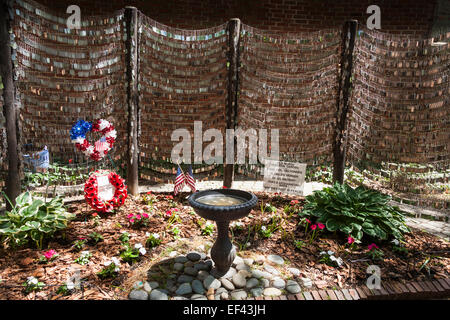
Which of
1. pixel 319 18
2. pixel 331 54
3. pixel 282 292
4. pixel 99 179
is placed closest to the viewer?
pixel 282 292

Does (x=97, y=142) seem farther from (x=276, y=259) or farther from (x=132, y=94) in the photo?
(x=276, y=259)

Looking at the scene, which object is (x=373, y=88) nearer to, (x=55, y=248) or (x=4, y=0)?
(x=55, y=248)

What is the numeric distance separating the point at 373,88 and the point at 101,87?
4051 mm

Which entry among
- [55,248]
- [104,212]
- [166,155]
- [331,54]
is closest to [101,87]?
[166,155]

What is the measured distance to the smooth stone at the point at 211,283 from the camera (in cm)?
252

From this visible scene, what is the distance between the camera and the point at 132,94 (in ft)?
14.0

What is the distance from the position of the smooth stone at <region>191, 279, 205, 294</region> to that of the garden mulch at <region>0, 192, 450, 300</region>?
0.58 m

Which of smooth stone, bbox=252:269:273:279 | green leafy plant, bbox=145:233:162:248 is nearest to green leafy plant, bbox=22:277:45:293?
green leafy plant, bbox=145:233:162:248

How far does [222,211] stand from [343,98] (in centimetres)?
310

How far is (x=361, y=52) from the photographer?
14.3 ft

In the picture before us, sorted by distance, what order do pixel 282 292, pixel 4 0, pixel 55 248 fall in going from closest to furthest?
1. pixel 282 292
2. pixel 55 248
3. pixel 4 0

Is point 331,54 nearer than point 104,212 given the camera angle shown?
No

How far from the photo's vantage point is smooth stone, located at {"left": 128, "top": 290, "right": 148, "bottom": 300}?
2357 mm

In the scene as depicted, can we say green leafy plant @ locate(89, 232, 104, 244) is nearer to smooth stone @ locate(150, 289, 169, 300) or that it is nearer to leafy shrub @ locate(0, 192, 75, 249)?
leafy shrub @ locate(0, 192, 75, 249)
